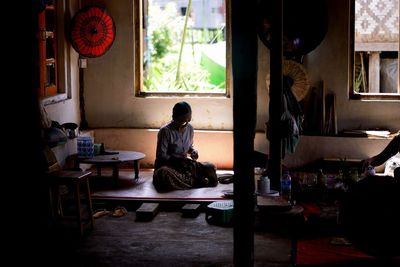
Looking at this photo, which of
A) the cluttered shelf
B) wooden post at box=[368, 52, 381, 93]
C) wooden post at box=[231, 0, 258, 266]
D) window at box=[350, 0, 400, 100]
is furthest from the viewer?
wooden post at box=[368, 52, 381, 93]

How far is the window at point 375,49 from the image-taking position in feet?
35.4

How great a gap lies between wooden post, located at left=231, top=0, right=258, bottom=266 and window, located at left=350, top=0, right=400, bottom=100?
537 centimetres

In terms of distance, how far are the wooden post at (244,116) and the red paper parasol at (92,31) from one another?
17.6 ft

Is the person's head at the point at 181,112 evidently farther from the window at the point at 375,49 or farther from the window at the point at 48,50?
the window at the point at 375,49

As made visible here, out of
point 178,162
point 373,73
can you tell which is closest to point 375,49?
point 373,73

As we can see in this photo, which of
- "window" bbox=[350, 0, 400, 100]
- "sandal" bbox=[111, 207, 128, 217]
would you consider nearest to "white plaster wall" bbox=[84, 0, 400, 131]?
"window" bbox=[350, 0, 400, 100]

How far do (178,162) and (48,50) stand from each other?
109 inches

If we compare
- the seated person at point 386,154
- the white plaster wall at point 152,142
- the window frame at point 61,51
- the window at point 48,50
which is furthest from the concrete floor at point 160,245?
the window frame at point 61,51

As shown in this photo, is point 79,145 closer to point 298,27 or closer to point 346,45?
point 298,27

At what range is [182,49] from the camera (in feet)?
40.4

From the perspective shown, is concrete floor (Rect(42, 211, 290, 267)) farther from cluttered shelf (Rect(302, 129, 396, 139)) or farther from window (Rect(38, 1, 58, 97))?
cluttered shelf (Rect(302, 129, 396, 139))

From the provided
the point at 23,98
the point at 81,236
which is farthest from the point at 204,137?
the point at 23,98

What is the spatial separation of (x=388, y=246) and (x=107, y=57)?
669 centimetres

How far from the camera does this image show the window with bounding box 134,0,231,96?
11.5m
